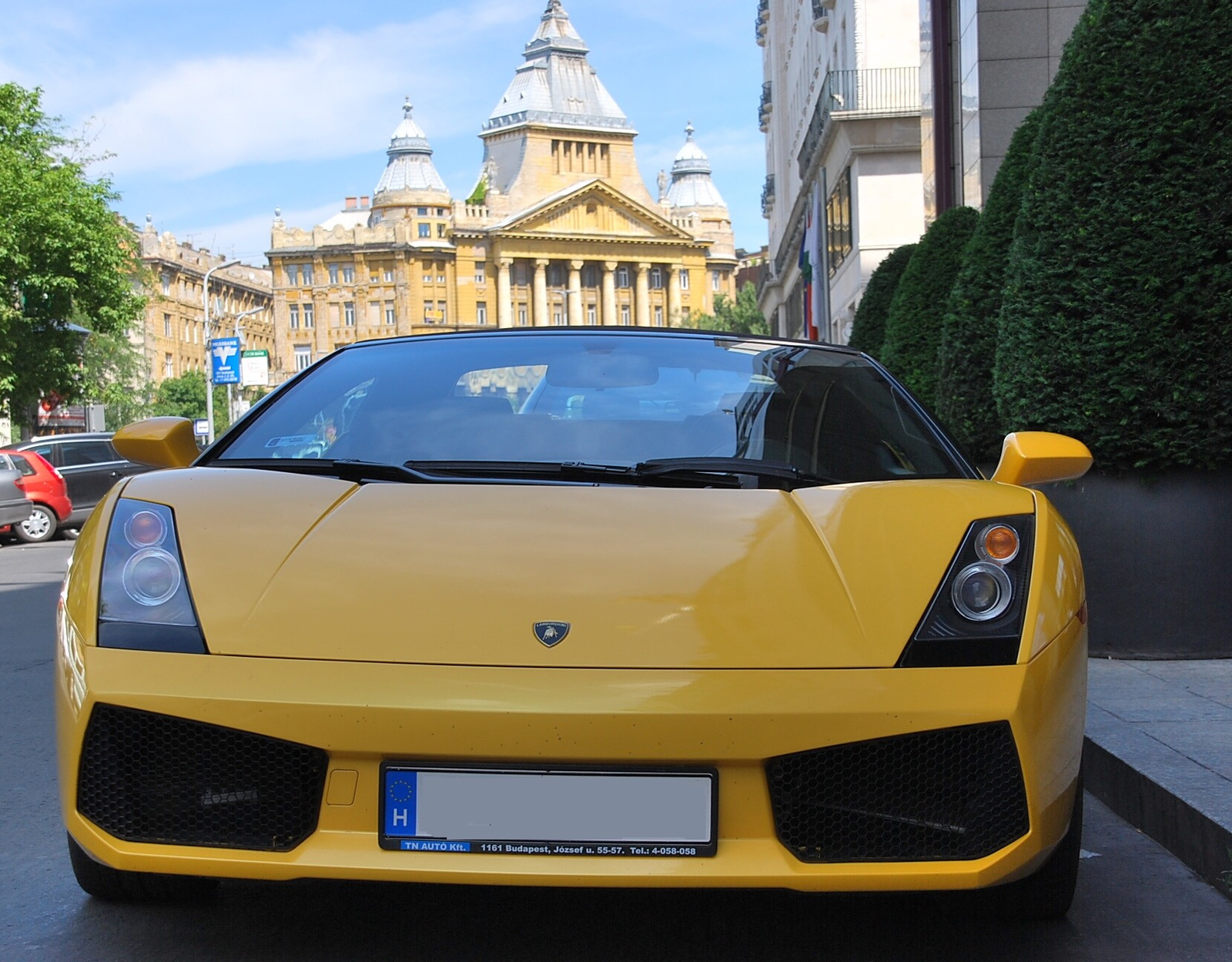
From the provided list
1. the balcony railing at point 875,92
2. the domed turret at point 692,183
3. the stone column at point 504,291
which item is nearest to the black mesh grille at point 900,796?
the balcony railing at point 875,92

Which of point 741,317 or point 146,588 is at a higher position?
point 741,317

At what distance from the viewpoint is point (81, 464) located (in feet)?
79.3

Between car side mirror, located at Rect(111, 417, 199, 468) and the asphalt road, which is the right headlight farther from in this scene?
car side mirror, located at Rect(111, 417, 199, 468)

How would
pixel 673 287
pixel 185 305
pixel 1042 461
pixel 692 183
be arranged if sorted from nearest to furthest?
pixel 1042 461 < pixel 185 305 < pixel 673 287 < pixel 692 183

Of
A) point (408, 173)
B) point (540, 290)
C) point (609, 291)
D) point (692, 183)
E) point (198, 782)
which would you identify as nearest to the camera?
point (198, 782)

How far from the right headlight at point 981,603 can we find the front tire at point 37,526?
68.5ft

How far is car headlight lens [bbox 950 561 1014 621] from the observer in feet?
9.12

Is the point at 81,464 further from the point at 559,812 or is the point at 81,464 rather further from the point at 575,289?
the point at 575,289

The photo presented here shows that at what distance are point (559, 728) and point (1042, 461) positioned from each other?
1583 mm

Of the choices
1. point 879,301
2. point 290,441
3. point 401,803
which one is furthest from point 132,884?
point 879,301

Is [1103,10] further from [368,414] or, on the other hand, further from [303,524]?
[303,524]

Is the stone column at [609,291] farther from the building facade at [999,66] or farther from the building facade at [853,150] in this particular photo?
the building facade at [999,66]

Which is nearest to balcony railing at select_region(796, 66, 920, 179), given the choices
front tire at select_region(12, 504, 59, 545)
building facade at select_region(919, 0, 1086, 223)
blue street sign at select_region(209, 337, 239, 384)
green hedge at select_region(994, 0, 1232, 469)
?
building facade at select_region(919, 0, 1086, 223)

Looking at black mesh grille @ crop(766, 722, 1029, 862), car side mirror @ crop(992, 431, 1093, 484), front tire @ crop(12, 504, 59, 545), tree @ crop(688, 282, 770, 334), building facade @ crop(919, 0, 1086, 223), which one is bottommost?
front tire @ crop(12, 504, 59, 545)
